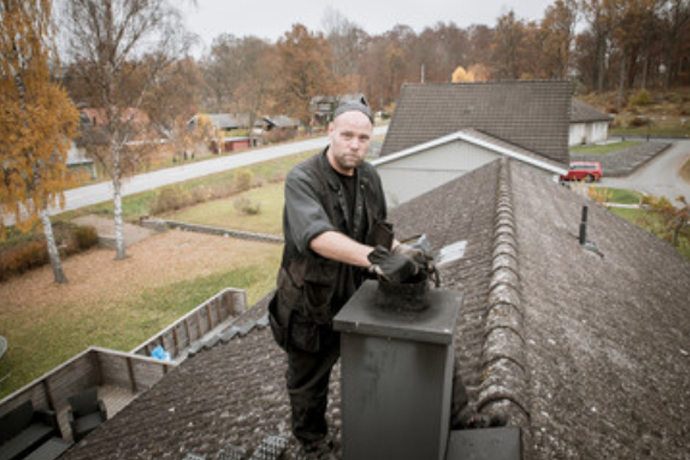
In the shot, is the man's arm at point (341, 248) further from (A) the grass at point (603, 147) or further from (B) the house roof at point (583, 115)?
(B) the house roof at point (583, 115)

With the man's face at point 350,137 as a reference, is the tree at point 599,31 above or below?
above

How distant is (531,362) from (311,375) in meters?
1.58

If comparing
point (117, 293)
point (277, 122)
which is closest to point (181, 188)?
point (117, 293)

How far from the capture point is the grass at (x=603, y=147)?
37.1 meters

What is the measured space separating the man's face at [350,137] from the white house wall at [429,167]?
41.2ft

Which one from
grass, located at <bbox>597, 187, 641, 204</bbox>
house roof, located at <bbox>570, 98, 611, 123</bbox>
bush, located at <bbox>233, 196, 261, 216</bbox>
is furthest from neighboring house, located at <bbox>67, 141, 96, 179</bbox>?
house roof, located at <bbox>570, 98, 611, 123</bbox>

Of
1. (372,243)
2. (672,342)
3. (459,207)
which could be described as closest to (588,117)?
(459,207)

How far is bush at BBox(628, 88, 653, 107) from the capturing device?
5025cm

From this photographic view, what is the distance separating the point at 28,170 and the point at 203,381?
12462mm

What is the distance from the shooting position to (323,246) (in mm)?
1972

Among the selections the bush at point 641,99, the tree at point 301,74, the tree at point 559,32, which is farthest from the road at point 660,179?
the tree at point 301,74

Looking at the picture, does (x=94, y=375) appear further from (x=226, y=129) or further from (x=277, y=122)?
(x=277, y=122)

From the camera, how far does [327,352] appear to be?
2.54 metres

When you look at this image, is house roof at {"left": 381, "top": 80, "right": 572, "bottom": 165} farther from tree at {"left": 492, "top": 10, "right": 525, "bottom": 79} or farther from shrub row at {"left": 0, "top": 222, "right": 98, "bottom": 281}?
tree at {"left": 492, "top": 10, "right": 525, "bottom": 79}
